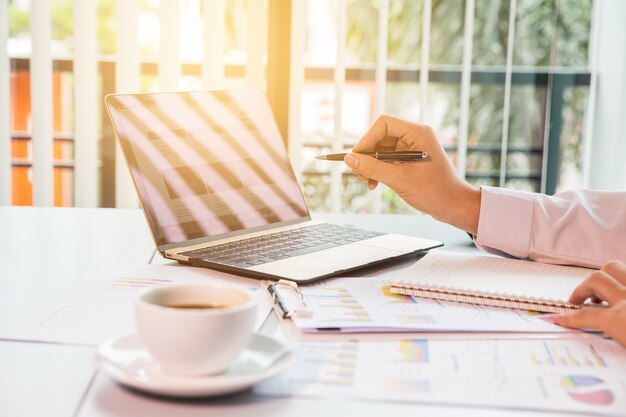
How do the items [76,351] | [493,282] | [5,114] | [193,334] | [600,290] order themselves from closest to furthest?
[193,334], [76,351], [600,290], [493,282], [5,114]

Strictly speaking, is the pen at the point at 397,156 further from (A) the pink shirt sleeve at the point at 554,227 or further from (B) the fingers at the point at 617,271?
(B) the fingers at the point at 617,271

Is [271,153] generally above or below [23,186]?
above

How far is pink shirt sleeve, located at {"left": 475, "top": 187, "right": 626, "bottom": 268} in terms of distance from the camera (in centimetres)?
109

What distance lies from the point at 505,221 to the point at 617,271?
0.91 feet

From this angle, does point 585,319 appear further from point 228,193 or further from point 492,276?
point 228,193

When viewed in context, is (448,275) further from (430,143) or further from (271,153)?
(271,153)

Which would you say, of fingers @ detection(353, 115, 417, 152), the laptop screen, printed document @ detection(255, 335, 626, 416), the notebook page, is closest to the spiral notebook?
the notebook page

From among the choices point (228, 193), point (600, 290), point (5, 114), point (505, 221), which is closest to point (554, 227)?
point (505, 221)

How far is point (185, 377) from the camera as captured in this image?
1.94ft

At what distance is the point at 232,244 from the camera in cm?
111

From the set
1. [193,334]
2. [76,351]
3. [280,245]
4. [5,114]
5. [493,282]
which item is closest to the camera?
[193,334]

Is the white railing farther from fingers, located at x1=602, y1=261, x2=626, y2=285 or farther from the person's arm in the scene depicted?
→ fingers, located at x1=602, y1=261, x2=626, y2=285

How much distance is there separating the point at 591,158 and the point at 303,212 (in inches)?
65.6

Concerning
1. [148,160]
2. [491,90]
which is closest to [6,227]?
[148,160]
